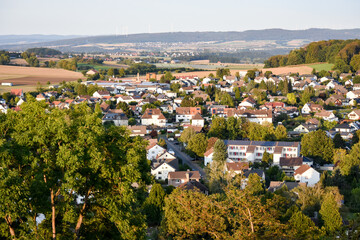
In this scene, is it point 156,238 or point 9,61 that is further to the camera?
point 9,61

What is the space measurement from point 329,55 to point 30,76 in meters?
40.9

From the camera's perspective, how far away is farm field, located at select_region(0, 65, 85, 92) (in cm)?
4789

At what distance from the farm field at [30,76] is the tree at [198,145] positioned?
26.8 m

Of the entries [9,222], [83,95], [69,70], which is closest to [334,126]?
[83,95]

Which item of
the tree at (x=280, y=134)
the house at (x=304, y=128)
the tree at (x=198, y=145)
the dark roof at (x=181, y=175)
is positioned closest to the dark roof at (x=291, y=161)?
the tree at (x=280, y=134)

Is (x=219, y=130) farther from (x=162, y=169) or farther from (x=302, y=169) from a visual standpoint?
(x=302, y=169)

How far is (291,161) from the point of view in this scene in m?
20.8

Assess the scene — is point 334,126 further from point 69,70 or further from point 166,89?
point 69,70

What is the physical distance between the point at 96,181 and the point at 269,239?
9.22 ft

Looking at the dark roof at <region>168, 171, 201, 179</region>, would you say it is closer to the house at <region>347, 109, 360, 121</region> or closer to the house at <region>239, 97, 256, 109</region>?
the house at <region>347, 109, 360, 121</region>

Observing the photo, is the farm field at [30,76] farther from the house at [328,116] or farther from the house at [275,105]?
the house at [328,116]

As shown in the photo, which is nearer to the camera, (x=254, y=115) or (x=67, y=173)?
(x=67, y=173)

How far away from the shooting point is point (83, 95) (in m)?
40.3

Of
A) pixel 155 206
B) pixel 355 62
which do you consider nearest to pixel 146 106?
pixel 155 206
